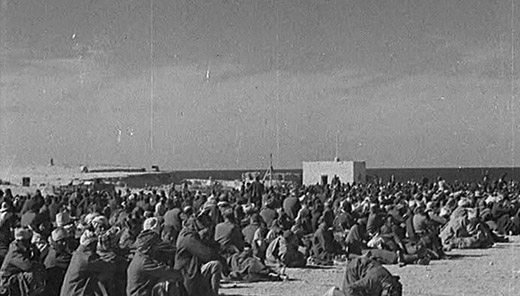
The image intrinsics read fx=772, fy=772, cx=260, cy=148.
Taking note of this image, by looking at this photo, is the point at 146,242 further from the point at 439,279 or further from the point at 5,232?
the point at 439,279

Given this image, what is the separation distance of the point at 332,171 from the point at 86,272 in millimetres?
33991

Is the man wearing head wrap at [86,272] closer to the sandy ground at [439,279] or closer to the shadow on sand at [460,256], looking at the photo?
the sandy ground at [439,279]

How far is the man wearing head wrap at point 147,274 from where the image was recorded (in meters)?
8.13

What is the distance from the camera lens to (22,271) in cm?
898

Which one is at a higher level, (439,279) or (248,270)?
(248,270)

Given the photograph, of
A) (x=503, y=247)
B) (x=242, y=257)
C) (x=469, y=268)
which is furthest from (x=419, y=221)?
(x=242, y=257)

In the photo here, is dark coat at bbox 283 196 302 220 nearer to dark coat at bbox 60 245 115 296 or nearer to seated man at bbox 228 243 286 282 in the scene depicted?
seated man at bbox 228 243 286 282

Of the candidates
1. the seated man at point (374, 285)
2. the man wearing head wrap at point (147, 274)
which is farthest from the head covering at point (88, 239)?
the seated man at point (374, 285)

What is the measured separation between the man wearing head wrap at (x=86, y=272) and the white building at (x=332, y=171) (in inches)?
1291

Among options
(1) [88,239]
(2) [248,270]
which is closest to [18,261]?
(1) [88,239]

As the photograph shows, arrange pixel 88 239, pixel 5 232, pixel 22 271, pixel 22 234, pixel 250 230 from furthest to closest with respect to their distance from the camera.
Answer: pixel 250 230 < pixel 5 232 < pixel 22 234 < pixel 22 271 < pixel 88 239

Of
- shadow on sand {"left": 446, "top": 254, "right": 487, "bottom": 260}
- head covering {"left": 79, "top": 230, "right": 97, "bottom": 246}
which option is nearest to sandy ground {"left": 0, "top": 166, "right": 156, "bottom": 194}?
shadow on sand {"left": 446, "top": 254, "right": 487, "bottom": 260}

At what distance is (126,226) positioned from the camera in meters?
12.6

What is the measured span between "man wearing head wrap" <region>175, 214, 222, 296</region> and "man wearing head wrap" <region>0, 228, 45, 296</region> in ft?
5.33
